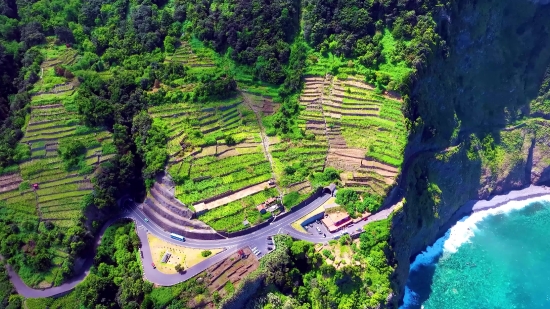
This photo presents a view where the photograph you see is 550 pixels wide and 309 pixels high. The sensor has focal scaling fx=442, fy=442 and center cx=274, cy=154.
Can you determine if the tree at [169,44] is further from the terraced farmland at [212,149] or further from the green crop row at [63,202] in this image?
the green crop row at [63,202]

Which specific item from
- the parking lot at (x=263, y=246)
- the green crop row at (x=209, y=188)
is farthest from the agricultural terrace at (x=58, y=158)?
the parking lot at (x=263, y=246)

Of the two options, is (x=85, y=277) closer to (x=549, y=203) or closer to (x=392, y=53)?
(x=392, y=53)

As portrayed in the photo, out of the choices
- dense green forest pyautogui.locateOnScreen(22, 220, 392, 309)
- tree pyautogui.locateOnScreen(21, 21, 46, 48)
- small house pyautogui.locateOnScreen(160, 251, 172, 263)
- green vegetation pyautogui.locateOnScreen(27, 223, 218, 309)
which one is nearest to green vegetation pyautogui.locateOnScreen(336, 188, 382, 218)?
dense green forest pyautogui.locateOnScreen(22, 220, 392, 309)

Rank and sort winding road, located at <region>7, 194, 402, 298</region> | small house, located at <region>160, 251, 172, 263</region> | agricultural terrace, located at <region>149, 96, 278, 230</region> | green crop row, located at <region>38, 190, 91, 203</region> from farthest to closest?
green crop row, located at <region>38, 190, 91, 203</region> < agricultural terrace, located at <region>149, 96, 278, 230</region> < small house, located at <region>160, 251, 172, 263</region> < winding road, located at <region>7, 194, 402, 298</region>

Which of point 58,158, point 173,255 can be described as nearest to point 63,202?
point 58,158

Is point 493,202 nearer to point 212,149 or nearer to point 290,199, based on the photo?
point 290,199

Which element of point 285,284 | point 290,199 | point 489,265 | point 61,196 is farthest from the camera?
point 489,265

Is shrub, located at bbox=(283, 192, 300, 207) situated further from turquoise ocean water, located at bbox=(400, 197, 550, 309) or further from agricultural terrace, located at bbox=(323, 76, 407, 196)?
turquoise ocean water, located at bbox=(400, 197, 550, 309)

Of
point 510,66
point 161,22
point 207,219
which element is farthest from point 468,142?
point 161,22
